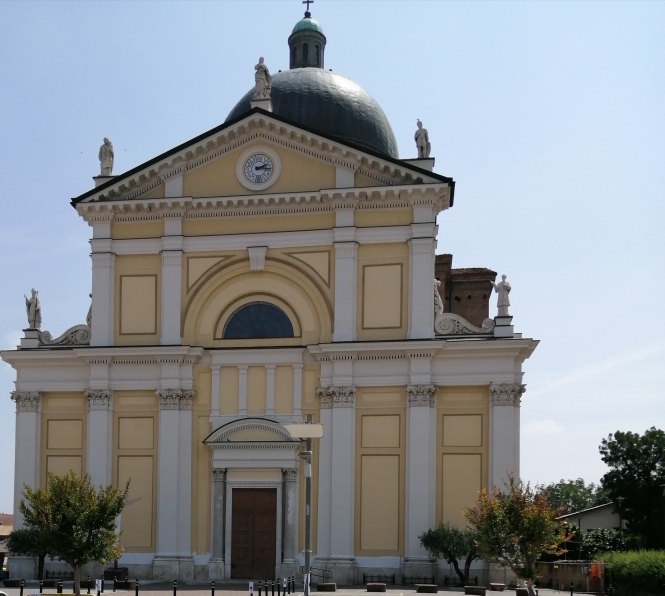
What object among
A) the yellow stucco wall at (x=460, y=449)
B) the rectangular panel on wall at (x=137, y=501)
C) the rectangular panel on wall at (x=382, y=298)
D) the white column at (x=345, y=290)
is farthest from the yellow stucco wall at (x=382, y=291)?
the rectangular panel on wall at (x=137, y=501)

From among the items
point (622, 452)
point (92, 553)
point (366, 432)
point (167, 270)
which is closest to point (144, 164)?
point (167, 270)

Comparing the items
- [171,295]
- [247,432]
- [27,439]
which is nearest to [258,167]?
[171,295]

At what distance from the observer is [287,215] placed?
38.5 m

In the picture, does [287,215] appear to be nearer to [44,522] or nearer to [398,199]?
[398,199]

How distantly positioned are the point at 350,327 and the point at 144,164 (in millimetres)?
9967

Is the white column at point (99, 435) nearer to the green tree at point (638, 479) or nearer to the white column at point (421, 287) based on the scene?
the white column at point (421, 287)

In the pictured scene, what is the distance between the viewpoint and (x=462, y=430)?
36406 millimetres

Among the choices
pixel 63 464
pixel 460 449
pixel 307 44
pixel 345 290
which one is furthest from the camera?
pixel 307 44

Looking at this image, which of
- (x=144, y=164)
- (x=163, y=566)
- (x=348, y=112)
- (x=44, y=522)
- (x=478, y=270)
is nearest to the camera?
(x=44, y=522)

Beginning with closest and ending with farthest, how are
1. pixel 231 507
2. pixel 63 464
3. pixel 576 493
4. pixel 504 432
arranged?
pixel 504 432, pixel 231 507, pixel 63 464, pixel 576 493

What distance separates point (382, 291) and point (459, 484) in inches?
287

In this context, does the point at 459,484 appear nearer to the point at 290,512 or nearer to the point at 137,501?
the point at 290,512

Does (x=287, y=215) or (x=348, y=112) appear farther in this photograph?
(x=348, y=112)

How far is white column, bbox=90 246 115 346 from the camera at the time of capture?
3906 cm
